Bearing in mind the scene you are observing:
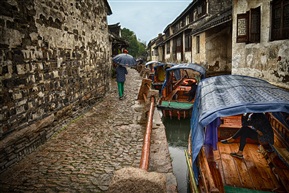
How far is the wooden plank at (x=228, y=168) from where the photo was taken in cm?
424

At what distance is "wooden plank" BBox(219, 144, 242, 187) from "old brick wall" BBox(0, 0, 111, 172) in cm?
423

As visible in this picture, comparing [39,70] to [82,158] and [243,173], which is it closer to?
[82,158]

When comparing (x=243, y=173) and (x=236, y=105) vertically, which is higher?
(x=236, y=105)

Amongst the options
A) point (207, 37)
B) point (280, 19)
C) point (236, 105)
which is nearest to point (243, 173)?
point (236, 105)

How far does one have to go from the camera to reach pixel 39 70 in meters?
5.34

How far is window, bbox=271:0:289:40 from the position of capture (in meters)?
7.34

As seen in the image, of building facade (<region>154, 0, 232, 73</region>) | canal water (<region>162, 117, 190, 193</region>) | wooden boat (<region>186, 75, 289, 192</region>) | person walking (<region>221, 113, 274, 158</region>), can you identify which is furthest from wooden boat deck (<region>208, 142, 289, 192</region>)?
building facade (<region>154, 0, 232, 73</region>)

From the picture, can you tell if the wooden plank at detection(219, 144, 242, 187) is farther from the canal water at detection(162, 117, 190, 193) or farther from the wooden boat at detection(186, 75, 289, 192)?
the canal water at detection(162, 117, 190, 193)

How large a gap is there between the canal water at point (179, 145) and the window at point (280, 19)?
17.4 feet

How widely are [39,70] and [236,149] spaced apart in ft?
16.9

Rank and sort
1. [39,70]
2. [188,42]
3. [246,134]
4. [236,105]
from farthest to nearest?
[188,42]
[39,70]
[246,134]
[236,105]

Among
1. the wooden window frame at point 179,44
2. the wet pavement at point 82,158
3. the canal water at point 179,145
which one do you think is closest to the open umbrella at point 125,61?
the wet pavement at point 82,158

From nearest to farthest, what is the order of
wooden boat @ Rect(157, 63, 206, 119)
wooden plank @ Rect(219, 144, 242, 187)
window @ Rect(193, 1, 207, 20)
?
1. wooden plank @ Rect(219, 144, 242, 187)
2. wooden boat @ Rect(157, 63, 206, 119)
3. window @ Rect(193, 1, 207, 20)

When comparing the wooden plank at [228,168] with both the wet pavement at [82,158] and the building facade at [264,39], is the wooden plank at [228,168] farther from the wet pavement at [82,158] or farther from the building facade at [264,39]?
the building facade at [264,39]
